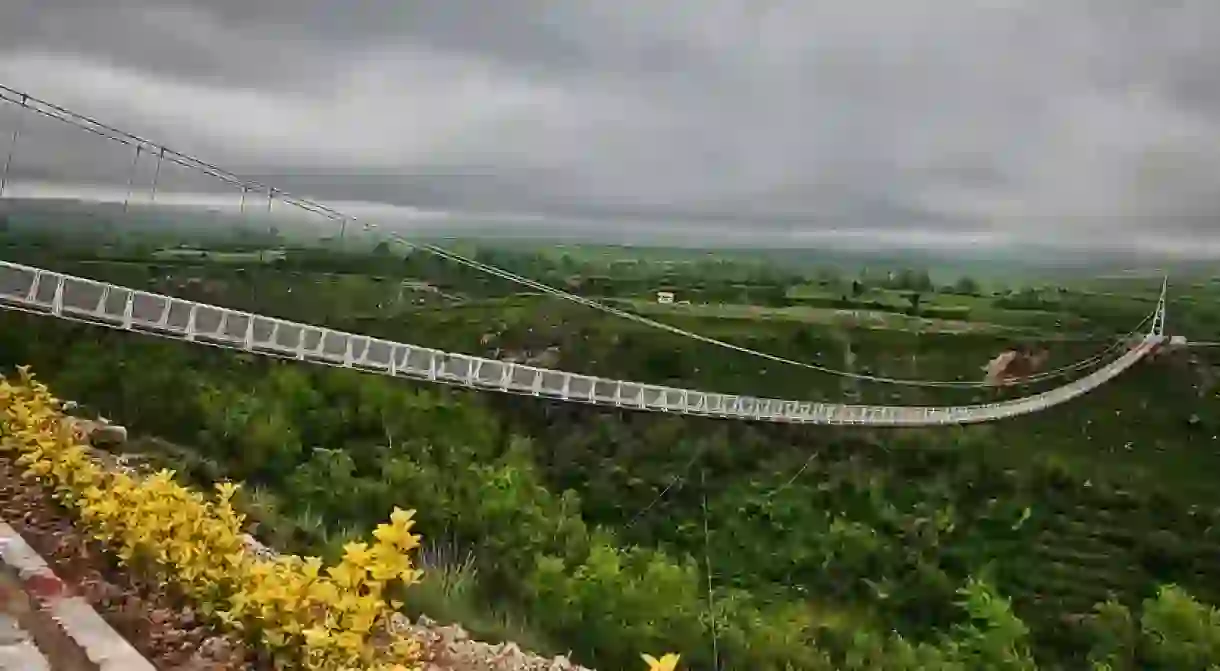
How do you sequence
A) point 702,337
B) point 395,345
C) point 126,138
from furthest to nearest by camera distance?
point 702,337
point 395,345
point 126,138

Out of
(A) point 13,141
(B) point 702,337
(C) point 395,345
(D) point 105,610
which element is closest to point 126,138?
(A) point 13,141

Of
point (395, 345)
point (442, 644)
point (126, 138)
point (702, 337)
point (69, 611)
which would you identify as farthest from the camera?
point (702, 337)

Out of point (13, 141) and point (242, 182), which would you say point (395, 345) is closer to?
point (242, 182)

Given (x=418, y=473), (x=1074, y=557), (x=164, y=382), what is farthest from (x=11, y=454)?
(x=1074, y=557)

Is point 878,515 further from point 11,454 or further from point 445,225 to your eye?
A: point 11,454

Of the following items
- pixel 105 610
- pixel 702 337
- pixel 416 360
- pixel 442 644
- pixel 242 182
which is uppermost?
pixel 242 182

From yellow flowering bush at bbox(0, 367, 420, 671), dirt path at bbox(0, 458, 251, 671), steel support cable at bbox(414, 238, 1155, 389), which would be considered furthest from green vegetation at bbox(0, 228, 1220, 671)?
dirt path at bbox(0, 458, 251, 671)

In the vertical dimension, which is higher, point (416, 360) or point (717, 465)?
point (416, 360)
